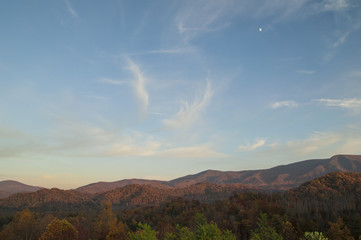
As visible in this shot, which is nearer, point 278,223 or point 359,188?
point 278,223

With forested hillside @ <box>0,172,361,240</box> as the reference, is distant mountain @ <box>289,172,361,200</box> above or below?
above

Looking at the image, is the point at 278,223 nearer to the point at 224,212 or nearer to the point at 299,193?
the point at 224,212

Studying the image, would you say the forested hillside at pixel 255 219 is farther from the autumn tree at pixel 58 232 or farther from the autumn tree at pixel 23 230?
the autumn tree at pixel 58 232

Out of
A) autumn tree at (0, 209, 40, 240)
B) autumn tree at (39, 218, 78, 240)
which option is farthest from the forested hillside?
autumn tree at (39, 218, 78, 240)

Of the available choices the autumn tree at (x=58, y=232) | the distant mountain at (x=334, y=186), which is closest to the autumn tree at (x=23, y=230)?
the autumn tree at (x=58, y=232)

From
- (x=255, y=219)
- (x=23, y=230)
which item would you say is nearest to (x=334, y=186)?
(x=255, y=219)

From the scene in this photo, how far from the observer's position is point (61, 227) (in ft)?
202

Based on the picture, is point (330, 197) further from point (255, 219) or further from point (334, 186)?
point (255, 219)

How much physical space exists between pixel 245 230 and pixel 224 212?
39909 mm

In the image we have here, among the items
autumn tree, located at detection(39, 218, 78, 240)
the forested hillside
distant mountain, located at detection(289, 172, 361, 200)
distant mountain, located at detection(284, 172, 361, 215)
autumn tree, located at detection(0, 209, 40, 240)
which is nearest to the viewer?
autumn tree, located at detection(39, 218, 78, 240)

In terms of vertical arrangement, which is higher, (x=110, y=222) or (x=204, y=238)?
(x=204, y=238)

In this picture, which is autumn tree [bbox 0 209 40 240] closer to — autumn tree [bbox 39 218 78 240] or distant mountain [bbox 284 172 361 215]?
autumn tree [bbox 39 218 78 240]

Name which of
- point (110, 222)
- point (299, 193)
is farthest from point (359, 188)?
point (110, 222)

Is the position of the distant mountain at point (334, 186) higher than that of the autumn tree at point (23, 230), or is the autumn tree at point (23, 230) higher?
the distant mountain at point (334, 186)
